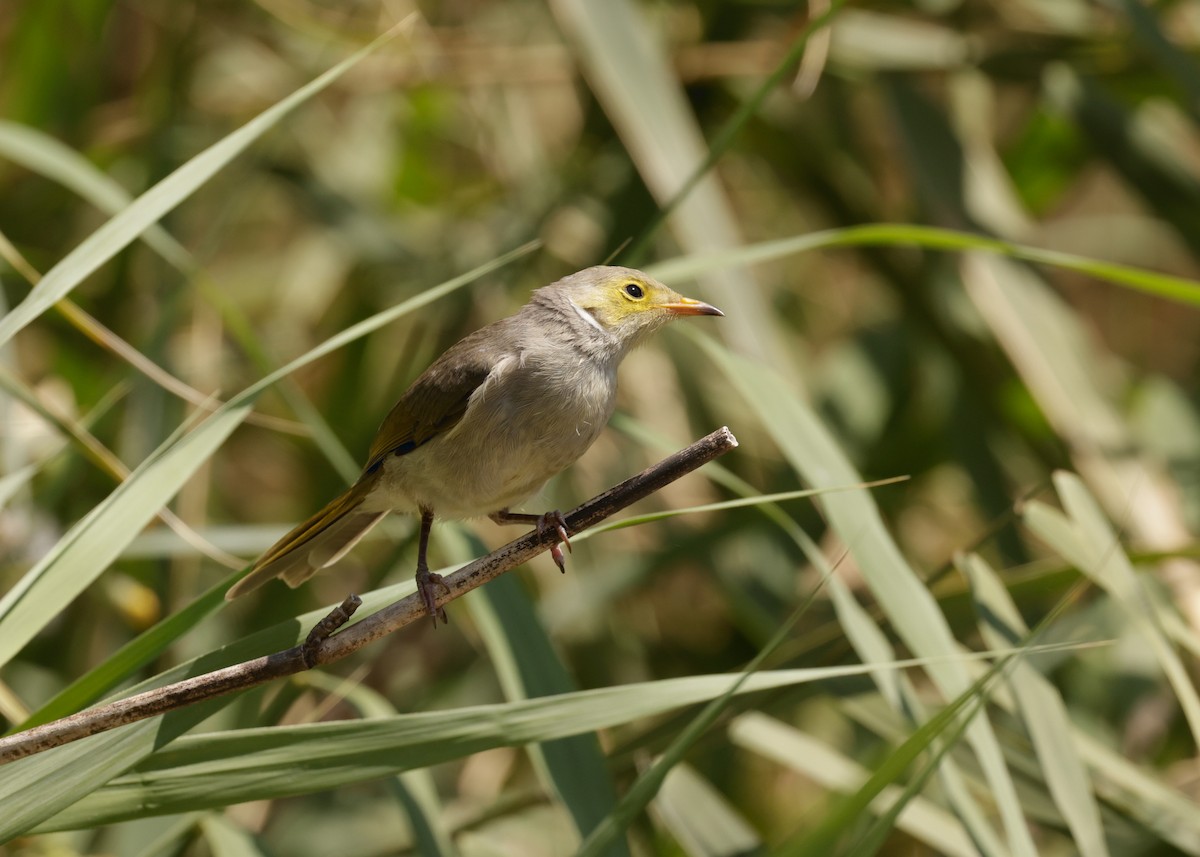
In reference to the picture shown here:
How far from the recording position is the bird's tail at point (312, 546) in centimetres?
230

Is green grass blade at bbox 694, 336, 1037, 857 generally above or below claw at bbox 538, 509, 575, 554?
below

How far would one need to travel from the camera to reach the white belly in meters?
2.26

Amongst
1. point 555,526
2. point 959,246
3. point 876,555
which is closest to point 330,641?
point 555,526

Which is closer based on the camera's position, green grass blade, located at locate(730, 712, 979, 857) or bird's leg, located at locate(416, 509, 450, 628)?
bird's leg, located at locate(416, 509, 450, 628)

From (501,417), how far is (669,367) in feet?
9.30

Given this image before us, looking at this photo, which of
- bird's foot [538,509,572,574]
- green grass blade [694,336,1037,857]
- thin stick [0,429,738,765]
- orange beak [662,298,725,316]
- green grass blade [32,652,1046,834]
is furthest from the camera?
orange beak [662,298,725,316]

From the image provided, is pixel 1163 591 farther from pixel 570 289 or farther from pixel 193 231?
pixel 193 231

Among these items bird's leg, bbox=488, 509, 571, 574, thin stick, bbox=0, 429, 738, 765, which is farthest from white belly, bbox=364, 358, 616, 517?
thin stick, bbox=0, 429, 738, 765

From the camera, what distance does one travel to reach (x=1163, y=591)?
2.86 m

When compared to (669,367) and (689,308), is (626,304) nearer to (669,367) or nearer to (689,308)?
(689,308)

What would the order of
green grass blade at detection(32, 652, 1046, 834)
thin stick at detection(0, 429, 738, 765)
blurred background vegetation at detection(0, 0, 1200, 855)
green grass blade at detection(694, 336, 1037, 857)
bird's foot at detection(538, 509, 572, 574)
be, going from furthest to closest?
1. blurred background vegetation at detection(0, 0, 1200, 855)
2. green grass blade at detection(694, 336, 1037, 857)
3. bird's foot at detection(538, 509, 572, 574)
4. green grass blade at detection(32, 652, 1046, 834)
5. thin stick at detection(0, 429, 738, 765)

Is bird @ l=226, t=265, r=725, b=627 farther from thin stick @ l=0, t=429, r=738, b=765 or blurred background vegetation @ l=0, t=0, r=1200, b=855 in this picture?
thin stick @ l=0, t=429, r=738, b=765

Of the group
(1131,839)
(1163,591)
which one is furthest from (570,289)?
(1131,839)

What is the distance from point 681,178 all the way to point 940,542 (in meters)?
3.05
